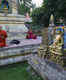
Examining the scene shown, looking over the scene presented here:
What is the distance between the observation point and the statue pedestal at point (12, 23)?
10337 mm

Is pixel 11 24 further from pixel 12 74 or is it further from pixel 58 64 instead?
pixel 58 64

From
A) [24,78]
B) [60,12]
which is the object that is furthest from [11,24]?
[60,12]

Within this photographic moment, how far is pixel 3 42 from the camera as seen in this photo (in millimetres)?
6902

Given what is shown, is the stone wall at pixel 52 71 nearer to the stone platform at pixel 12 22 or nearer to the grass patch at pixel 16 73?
the grass patch at pixel 16 73

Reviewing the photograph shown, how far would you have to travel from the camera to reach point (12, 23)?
35.3 feet

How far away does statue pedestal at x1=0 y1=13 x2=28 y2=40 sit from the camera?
1034 cm

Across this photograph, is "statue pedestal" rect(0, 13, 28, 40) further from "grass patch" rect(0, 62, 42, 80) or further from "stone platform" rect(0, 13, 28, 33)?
"grass patch" rect(0, 62, 42, 80)

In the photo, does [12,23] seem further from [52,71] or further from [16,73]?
[52,71]

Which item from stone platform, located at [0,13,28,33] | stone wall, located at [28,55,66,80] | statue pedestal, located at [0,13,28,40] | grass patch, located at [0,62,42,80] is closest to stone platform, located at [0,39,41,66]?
grass patch, located at [0,62,42,80]

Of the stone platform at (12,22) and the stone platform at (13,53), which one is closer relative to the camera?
the stone platform at (13,53)

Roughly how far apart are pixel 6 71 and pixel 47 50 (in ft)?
6.43

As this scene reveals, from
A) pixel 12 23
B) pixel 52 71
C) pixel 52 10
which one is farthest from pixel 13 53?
pixel 52 10

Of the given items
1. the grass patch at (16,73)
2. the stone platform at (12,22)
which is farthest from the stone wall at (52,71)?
the stone platform at (12,22)

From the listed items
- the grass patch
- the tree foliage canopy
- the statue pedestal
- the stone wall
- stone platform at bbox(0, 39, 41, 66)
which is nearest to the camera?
the stone wall
